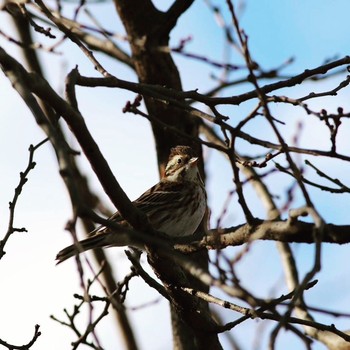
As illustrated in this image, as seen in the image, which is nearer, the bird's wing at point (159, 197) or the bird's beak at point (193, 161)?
the bird's wing at point (159, 197)

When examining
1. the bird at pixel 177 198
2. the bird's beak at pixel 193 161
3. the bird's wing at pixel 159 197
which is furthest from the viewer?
the bird's beak at pixel 193 161

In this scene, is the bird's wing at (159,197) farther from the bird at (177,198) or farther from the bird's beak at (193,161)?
the bird's beak at (193,161)

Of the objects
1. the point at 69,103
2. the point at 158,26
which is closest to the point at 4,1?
the point at 69,103

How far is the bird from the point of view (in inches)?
382

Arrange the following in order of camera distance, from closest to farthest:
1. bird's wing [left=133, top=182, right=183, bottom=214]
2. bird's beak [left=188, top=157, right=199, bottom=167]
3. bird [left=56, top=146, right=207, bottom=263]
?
bird [left=56, top=146, right=207, bottom=263] < bird's wing [left=133, top=182, right=183, bottom=214] < bird's beak [left=188, top=157, right=199, bottom=167]

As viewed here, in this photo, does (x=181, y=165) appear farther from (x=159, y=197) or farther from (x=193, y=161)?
(x=159, y=197)

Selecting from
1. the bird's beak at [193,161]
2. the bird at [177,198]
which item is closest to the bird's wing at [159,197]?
the bird at [177,198]

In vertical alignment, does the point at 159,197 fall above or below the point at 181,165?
below

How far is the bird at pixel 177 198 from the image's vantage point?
970cm

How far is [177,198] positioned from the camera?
10.0 m

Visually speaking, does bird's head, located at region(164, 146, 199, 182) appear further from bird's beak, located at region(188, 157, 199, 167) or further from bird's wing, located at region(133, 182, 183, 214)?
bird's wing, located at region(133, 182, 183, 214)

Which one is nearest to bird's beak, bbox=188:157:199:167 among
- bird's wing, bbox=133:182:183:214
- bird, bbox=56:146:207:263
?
bird, bbox=56:146:207:263

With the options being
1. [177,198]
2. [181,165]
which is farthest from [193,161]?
[177,198]

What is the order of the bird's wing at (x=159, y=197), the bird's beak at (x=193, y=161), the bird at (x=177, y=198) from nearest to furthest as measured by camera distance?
the bird at (x=177, y=198), the bird's wing at (x=159, y=197), the bird's beak at (x=193, y=161)
